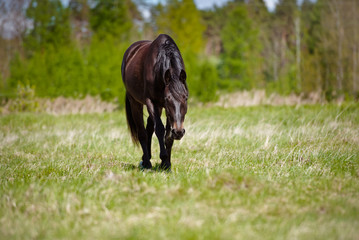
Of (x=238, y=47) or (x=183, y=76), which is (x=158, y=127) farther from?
(x=238, y=47)

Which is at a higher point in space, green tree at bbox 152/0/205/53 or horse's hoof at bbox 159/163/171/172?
green tree at bbox 152/0/205/53

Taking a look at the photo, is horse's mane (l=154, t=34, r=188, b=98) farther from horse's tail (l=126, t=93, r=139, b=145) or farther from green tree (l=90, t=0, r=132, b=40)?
green tree (l=90, t=0, r=132, b=40)

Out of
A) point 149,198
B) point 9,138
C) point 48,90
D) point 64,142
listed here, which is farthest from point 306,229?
point 48,90

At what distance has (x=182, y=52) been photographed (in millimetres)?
21125

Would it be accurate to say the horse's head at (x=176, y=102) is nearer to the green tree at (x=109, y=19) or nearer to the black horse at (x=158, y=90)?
the black horse at (x=158, y=90)

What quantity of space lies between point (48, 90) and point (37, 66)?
1714 mm

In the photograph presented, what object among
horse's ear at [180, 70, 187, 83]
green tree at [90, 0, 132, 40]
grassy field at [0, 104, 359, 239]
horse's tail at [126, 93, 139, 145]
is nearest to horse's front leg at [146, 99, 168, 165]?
grassy field at [0, 104, 359, 239]

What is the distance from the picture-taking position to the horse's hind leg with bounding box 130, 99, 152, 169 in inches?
218

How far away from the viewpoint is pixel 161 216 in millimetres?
2832

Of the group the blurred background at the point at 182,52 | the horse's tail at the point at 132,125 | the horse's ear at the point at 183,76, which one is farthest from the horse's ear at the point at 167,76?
the blurred background at the point at 182,52

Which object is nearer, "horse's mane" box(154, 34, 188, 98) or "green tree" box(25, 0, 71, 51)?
"horse's mane" box(154, 34, 188, 98)

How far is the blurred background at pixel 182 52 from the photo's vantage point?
19.7 m

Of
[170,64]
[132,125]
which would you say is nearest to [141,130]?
[132,125]

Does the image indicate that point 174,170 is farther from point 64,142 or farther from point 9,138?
point 9,138
